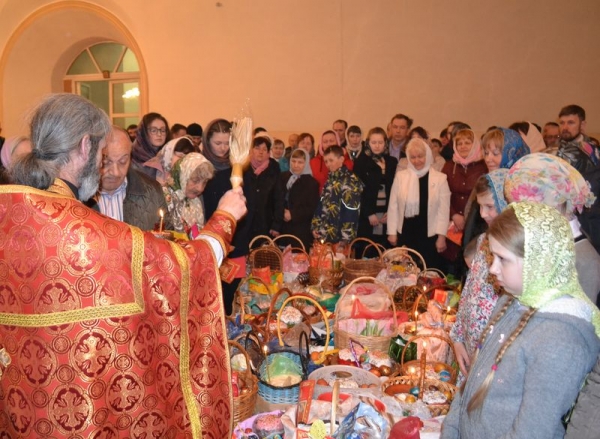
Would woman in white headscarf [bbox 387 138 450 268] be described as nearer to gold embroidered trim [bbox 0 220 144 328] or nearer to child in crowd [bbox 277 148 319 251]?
child in crowd [bbox 277 148 319 251]

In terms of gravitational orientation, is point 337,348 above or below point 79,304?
below

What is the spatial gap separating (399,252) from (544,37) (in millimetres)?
5890

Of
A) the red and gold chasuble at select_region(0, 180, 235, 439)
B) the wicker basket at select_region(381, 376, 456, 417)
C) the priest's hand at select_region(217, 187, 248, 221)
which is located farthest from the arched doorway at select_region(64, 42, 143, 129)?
the red and gold chasuble at select_region(0, 180, 235, 439)

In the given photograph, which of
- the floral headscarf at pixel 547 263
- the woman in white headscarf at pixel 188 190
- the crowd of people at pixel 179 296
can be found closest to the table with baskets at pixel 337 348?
the crowd of people at pixel 179 296

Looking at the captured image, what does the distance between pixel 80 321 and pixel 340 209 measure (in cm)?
384

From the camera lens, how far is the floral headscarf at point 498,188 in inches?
98.6

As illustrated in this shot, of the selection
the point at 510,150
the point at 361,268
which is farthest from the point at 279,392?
the point at 510,150

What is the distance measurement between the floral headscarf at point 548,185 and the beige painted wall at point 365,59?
659 centimetres

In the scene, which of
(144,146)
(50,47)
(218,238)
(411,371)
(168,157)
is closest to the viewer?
(218,238)

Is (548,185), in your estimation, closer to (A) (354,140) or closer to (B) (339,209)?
(B) (339,209)

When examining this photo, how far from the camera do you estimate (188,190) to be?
3.26 m

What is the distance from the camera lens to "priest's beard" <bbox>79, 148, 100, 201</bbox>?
1.71 metres

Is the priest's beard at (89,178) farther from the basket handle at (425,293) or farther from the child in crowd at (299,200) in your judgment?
the child in crowd at (299,200)

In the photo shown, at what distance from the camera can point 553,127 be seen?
7422 millimetres
